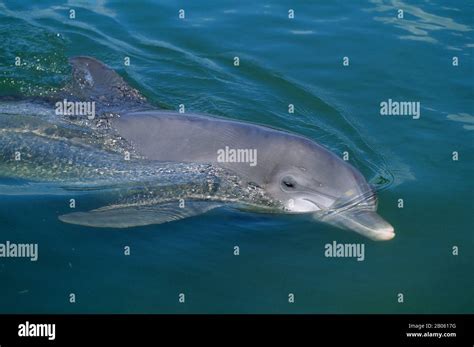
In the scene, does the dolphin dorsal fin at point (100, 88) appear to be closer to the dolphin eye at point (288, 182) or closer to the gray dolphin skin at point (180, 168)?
the gray dolphin skin at point (180, 168)

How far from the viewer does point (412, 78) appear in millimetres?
14406

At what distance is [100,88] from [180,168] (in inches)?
116

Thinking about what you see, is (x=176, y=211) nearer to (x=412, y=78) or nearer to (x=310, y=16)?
(x=412, y=78)

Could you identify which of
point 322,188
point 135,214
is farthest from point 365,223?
point 135,214

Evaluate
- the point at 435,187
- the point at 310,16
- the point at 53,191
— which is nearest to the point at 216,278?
the point at 53,191

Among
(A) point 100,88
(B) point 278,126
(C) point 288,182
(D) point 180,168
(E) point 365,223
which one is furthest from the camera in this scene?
(B) point 278,126

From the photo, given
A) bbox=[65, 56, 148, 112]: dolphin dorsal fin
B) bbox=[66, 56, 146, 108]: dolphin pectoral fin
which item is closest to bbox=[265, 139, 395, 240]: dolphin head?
bbox=[65, 56, 148, 112]: dolphin dorsal fin

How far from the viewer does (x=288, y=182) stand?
9.23 m

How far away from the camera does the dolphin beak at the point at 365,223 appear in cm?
859

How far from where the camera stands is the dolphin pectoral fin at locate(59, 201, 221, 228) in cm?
841

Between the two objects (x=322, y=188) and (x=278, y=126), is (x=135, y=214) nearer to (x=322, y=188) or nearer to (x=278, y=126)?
(x=322, y=188)

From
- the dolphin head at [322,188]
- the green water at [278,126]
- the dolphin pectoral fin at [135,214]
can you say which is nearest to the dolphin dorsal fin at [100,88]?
the green water at [278,126]

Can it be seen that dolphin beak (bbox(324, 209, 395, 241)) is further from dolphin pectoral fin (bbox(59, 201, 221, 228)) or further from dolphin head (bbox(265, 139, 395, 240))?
dolphin pectoral fin (bbox(59, 201, 221, 228))
